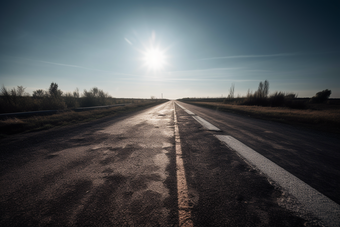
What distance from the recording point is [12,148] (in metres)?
3.62

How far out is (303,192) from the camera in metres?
1.74

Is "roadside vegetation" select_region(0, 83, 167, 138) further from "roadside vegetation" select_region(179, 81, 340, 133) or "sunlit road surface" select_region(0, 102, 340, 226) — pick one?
"roadside vegetation" select_region(179, 81, 340, 133)

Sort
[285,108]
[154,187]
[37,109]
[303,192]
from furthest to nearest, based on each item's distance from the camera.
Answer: [285,108]
[37,109]
[154,187]
[303,192]

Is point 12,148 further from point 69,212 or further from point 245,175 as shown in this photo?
point 245,175

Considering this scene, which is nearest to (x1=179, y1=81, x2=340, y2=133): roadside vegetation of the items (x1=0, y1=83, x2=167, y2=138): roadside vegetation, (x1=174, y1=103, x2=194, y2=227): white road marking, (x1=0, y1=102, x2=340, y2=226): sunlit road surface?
(x1=0, y1=102, x2=340, y2=226): sunlit road surface

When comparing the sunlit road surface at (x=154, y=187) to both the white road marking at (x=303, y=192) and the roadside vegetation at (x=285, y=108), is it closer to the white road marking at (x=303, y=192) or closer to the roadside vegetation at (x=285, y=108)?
the white road marking at (x=303, y=192)

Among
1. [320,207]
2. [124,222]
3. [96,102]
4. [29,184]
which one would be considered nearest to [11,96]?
[96,102]

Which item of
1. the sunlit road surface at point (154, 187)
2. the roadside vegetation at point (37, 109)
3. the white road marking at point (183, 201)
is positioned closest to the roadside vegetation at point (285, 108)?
the sunlit road surface at point (154, 187)

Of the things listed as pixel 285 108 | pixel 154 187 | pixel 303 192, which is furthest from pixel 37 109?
pixel 285 108

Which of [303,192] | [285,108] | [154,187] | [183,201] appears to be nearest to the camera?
[183,201]

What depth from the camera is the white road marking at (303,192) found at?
137cm

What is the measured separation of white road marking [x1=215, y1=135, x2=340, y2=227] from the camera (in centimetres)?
→ 137

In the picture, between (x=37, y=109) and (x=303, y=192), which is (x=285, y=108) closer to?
(x=303, y=192)

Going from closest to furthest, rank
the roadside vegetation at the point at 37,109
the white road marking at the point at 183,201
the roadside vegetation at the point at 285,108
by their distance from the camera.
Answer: the white road marking at the point at 183,201 → the roadside vegetation at the point at 37,109 → the roadside vegetation at the point at 285,108
